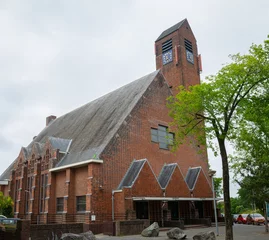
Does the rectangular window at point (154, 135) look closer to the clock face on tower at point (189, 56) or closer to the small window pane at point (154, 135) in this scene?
the small window pane at point (154, 135)

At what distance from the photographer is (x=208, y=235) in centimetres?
1659

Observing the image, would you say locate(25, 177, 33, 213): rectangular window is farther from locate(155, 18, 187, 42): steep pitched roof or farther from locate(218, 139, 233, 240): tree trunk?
locate(155, 18, 187, 42): steep pitched roof

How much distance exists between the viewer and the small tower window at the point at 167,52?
120ft

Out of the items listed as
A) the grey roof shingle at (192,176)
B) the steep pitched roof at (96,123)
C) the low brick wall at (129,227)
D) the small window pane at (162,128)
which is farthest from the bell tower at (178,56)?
the low brick wall at (129,227)

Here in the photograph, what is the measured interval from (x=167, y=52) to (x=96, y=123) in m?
13.1

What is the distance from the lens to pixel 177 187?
26328mm

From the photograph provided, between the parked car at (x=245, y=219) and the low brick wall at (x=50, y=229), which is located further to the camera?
the parked car at (x=245, y=219)

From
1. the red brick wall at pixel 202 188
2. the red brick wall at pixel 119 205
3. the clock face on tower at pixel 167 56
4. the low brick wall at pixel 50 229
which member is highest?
the clock face on tower at pixel 167 56

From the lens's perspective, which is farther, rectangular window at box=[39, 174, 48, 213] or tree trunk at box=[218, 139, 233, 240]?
rectangular window at box=[39, 174, 48, 213]

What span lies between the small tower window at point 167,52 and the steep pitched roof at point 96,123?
5255 mm

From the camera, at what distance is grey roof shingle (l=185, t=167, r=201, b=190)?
28.6 m

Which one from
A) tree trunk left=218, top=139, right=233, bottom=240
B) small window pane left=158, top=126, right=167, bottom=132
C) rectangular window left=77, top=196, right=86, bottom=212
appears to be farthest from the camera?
small window pane left=158, top=126, right=167, bottom=132

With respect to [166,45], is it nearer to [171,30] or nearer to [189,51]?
[171,30]

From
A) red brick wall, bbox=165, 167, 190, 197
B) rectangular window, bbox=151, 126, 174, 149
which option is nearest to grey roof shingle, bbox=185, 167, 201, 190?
red brick wall, bbox=165, 167, 190, 197
